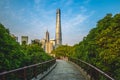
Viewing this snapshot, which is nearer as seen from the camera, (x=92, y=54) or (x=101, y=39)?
(x=101, y=39)

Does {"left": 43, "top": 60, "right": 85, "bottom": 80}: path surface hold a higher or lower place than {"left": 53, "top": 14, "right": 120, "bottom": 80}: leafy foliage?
lower

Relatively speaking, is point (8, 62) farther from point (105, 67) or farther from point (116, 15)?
point (116, 15)

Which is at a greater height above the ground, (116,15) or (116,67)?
(116,15)

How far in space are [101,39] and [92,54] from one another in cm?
300

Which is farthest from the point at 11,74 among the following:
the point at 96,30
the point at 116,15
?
the point at 96,30

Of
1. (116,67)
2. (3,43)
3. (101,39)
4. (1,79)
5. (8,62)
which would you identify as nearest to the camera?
(1,79)

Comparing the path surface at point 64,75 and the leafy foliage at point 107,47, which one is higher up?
the leafy foliage at point 107,47

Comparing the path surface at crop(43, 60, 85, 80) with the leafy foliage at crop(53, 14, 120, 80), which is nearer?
the leafy foliage at crop(53, 14, 120, 80)

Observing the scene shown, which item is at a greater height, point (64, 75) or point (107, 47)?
point (107, 47)

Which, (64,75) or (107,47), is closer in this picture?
(107,47)

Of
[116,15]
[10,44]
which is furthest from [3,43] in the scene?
[116,15]

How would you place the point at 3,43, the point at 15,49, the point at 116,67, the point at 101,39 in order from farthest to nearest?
the point at 101,39 < the point at 116,67 < the point at 15,49 < the point at 3,43

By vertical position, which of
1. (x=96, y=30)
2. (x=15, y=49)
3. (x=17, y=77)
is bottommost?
(x=17, y=77)

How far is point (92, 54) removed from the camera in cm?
2144
